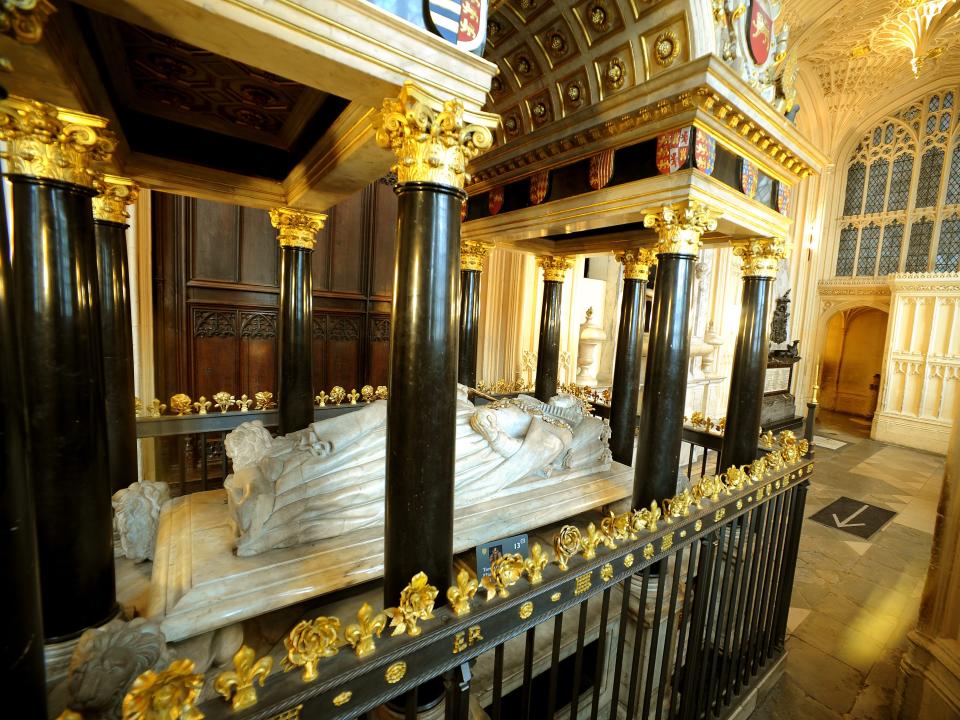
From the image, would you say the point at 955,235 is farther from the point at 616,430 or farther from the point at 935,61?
the point at 616,430

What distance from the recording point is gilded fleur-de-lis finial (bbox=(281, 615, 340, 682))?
103 centimetres

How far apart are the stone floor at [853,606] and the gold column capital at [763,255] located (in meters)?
3.03

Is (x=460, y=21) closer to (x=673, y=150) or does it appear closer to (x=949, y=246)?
(x=673, y=150)

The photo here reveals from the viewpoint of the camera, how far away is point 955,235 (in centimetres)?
1019

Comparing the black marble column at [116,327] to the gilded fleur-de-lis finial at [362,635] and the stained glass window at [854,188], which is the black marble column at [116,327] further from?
the stained glass window at [854,188]

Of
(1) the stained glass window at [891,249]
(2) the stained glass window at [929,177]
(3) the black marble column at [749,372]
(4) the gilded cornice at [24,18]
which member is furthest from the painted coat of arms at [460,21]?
(2) the stained glass window at [929,177]

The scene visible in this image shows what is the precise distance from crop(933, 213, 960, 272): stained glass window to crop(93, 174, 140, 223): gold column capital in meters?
16.0

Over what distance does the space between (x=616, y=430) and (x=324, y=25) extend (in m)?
4.44

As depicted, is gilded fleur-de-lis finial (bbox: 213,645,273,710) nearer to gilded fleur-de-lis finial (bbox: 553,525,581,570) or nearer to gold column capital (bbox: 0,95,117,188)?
gilded fleur-de-lis finial (bbox: 553,525,581,570)

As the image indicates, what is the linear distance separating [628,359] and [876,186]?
12808 mm

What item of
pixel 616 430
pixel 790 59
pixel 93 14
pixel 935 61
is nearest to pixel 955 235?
pixel 935 61

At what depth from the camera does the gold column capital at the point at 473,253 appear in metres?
4.78

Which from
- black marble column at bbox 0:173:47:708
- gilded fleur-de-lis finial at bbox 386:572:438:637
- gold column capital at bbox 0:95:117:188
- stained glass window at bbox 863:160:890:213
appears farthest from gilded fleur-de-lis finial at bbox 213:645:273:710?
stained glass window at bbox 863:160:890:213

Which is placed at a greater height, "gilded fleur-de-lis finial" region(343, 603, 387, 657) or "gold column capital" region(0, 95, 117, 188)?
"gold column capital" region(0, 95, 117, 188)
